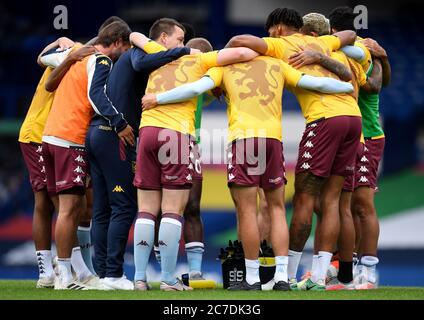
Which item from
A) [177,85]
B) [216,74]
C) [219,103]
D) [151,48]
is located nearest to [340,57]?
[216,74]

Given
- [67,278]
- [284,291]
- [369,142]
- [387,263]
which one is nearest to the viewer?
[284,291]

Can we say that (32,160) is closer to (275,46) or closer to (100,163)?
(100,163)

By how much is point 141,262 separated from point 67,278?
0.80 m

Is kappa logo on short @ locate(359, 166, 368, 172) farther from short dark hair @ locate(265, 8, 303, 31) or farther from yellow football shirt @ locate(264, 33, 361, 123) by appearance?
short dark hair @ locate(265, 8, 303, 31)

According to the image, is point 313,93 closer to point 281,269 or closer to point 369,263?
point 281,269

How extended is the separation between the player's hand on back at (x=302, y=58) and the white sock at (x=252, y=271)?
1.76 metres

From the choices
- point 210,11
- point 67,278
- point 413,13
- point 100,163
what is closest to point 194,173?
point 100,163

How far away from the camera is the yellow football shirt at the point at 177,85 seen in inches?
367

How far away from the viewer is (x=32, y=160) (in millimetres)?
10289

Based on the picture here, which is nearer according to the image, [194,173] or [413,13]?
[194,173]

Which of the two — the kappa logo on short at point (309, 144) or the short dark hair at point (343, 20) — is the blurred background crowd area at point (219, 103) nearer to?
the short dark hair at point (343, 20)

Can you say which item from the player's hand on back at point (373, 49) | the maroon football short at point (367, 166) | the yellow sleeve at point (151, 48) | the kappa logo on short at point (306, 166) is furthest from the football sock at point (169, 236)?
the player's hand on back at point (373, 49)

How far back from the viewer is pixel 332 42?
9773 millimetres

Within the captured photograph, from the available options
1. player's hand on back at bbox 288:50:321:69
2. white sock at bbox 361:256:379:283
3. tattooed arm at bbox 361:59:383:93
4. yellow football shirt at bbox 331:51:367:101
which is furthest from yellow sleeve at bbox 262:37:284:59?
white sock at bbox 361:256:379:283
